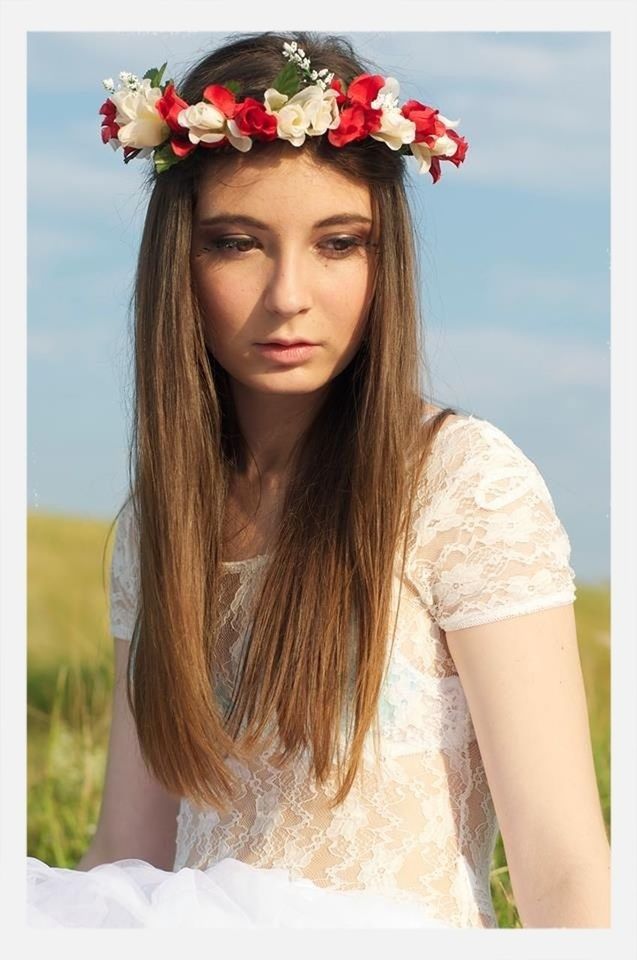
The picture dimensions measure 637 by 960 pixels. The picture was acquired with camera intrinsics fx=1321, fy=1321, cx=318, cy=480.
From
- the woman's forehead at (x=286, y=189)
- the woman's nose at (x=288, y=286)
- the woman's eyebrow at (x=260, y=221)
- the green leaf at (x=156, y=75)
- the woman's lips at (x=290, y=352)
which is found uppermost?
the green leaf at (x=156, y=75)

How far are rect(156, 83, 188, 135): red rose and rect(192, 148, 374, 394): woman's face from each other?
0.36 ft

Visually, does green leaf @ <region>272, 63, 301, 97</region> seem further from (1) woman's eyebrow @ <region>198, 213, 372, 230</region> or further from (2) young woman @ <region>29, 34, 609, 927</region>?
(1) woman's eyebrow @ <region>198, 213, 372, 230</region>

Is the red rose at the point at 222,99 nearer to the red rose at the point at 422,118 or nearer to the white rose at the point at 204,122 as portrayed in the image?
the white rose at the point at 204,122

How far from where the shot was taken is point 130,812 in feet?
8.27

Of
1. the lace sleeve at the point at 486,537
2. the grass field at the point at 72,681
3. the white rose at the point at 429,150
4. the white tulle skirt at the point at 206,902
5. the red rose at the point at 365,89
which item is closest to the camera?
the white tulle skirt at the point at 206,902

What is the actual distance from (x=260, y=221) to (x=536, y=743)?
0.88m

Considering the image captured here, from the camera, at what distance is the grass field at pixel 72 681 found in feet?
12.5

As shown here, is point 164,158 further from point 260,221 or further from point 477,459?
point 477,459

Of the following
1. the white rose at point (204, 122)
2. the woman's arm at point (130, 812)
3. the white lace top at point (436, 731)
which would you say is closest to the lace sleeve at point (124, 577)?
the woman's arm at point (130, 812)

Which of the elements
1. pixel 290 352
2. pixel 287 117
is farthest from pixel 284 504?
pixel 287 117

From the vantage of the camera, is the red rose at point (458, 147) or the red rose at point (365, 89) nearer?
the red rose at point (365, 89)

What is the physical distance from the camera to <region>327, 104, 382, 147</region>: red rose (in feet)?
6.63

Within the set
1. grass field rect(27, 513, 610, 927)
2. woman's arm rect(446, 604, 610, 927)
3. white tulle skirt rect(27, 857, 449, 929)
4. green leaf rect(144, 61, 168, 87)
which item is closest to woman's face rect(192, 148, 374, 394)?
green leaf rect(144, 61, 168, 87)
